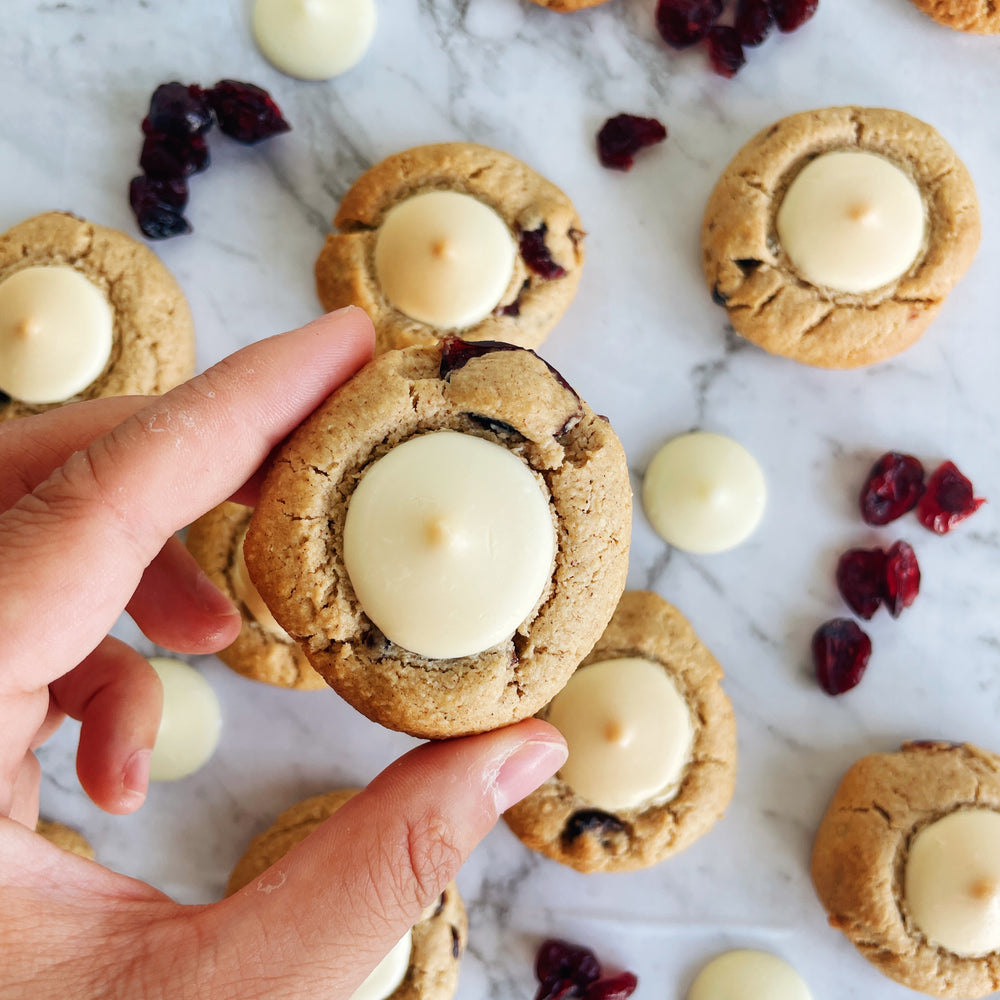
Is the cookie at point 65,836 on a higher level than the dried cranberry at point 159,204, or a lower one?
lower

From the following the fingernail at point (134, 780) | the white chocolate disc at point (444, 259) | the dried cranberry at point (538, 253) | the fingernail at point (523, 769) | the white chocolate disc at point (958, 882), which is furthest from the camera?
the dried cranberry at point (538, 253)

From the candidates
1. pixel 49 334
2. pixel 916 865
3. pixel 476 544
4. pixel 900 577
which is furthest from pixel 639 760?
pixel 49 334

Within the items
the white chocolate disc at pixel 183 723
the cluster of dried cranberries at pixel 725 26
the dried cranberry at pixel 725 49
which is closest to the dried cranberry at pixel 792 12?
the cluster of dried cranberries at pixel 725 26

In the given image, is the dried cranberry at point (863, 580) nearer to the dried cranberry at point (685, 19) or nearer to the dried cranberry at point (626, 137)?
the dried cranberry at point (626, 137)

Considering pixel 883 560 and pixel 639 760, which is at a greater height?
pixel 883 560

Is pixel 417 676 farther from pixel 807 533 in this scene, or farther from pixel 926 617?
pixel 926 617

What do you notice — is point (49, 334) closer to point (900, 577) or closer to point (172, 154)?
point (172, 154)

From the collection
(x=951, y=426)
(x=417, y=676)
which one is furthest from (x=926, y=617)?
(x=417, y=676)
